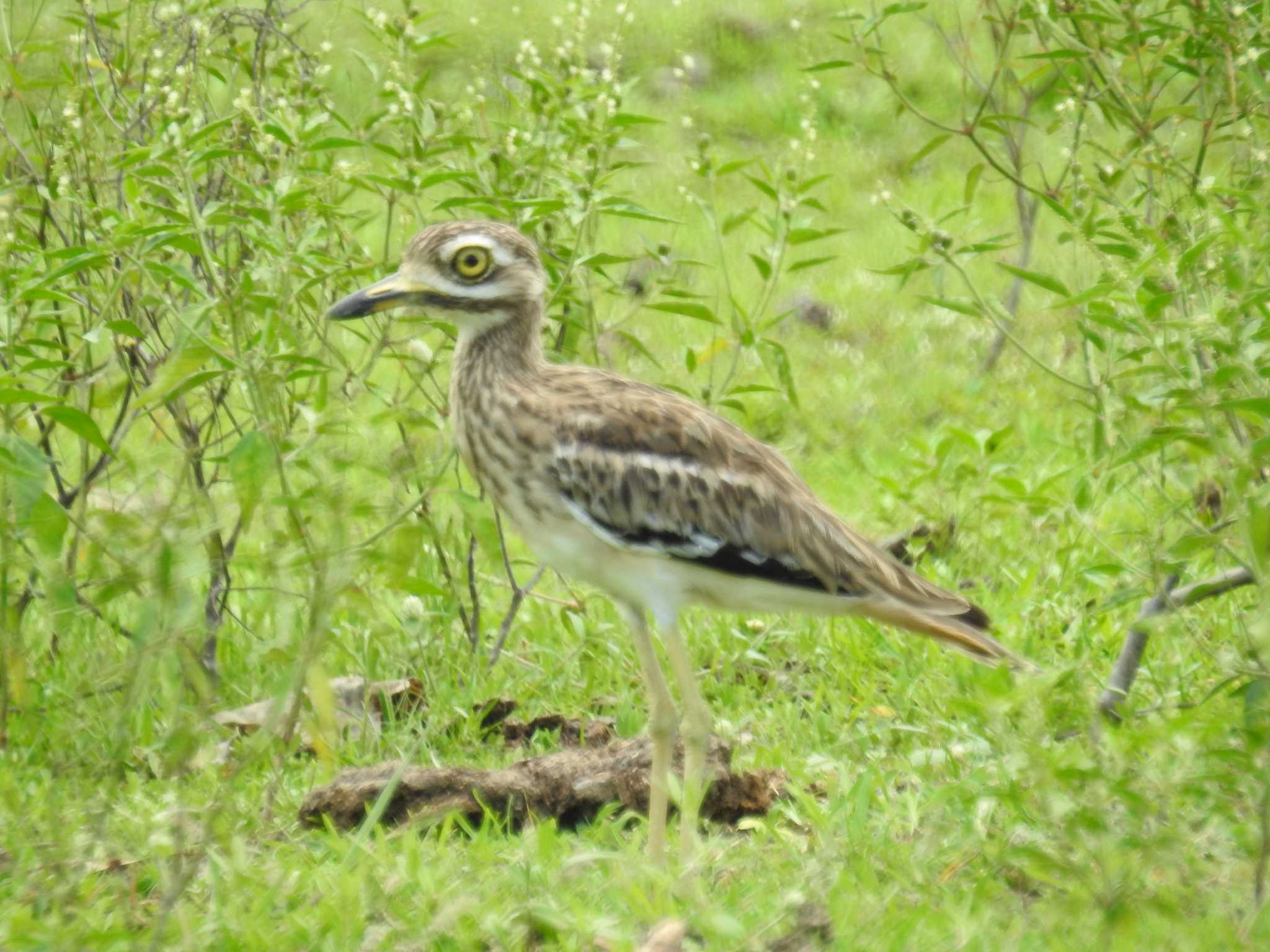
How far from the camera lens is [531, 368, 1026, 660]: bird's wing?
4633mm

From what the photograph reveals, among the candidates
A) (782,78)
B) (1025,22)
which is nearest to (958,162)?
(782,78)

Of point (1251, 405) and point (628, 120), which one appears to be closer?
point (1251, 405)

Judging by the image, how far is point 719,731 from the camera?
517cm

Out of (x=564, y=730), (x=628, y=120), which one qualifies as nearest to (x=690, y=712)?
(x=564, y=730)

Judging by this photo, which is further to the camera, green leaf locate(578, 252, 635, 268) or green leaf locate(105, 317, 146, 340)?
green leaf locate(578, 252, 635, 268)

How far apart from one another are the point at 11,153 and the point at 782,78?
311 inches

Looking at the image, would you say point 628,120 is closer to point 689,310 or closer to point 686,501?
point 689,310

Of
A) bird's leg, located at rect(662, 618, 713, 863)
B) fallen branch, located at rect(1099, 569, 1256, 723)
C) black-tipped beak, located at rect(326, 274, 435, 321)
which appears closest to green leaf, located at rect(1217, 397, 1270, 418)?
fallen branch, located at rect(1099, 569, 1256, 723)

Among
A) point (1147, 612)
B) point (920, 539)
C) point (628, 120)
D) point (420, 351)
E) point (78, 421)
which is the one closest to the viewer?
point (78, 421)

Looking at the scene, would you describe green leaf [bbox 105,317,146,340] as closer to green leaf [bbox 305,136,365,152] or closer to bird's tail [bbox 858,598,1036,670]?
green leaf [bbox 305,136,365,152]

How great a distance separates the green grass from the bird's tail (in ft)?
0.38

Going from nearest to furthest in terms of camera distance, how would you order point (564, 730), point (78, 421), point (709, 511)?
point (78, 421), point (709, 511), point (564, 730)

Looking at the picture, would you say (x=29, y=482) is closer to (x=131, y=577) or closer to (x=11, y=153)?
(x=131, y=577)

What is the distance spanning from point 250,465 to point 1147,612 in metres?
2.42
